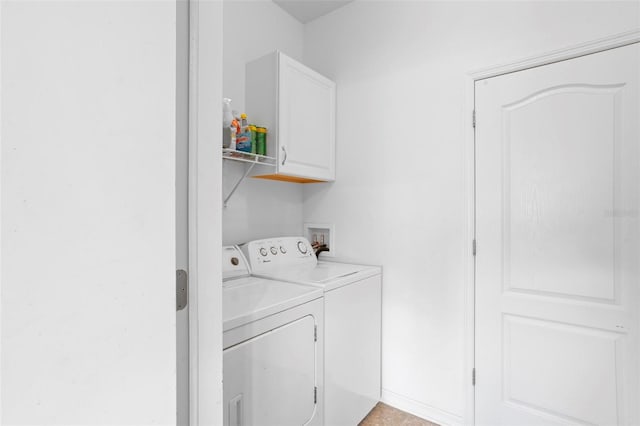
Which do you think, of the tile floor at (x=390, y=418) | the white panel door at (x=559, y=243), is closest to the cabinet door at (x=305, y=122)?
the white panel door at (x=559, y=243)

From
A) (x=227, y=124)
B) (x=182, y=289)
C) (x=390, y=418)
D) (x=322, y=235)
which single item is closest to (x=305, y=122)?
(x=227, y=124)

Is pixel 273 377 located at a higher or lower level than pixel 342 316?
lower

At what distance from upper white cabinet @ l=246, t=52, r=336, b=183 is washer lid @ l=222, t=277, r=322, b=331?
0.69 metres

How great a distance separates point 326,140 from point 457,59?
3.12ft

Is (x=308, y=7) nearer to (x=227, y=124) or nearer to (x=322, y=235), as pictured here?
(x=227, y=124)

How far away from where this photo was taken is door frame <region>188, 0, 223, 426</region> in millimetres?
645

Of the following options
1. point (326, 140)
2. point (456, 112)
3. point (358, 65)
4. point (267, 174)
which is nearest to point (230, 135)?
point (267, 174)

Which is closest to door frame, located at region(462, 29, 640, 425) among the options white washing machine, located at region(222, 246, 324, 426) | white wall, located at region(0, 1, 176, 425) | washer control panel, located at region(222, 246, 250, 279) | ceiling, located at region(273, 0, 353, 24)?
white washing machine, located at region(222, 246, 324, 426)

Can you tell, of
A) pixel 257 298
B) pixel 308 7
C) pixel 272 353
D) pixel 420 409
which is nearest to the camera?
pixel 272 353

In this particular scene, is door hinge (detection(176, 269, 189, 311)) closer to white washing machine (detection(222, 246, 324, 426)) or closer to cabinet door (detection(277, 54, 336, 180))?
white washing machine (detection(222, 246, 324, 426))

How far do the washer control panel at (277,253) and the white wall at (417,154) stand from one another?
27 cm

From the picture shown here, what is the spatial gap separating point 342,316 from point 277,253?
62cm

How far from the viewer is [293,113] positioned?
2.07 metres

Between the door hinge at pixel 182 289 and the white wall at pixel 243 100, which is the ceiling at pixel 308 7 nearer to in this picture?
the white wall at pixel 243 100
